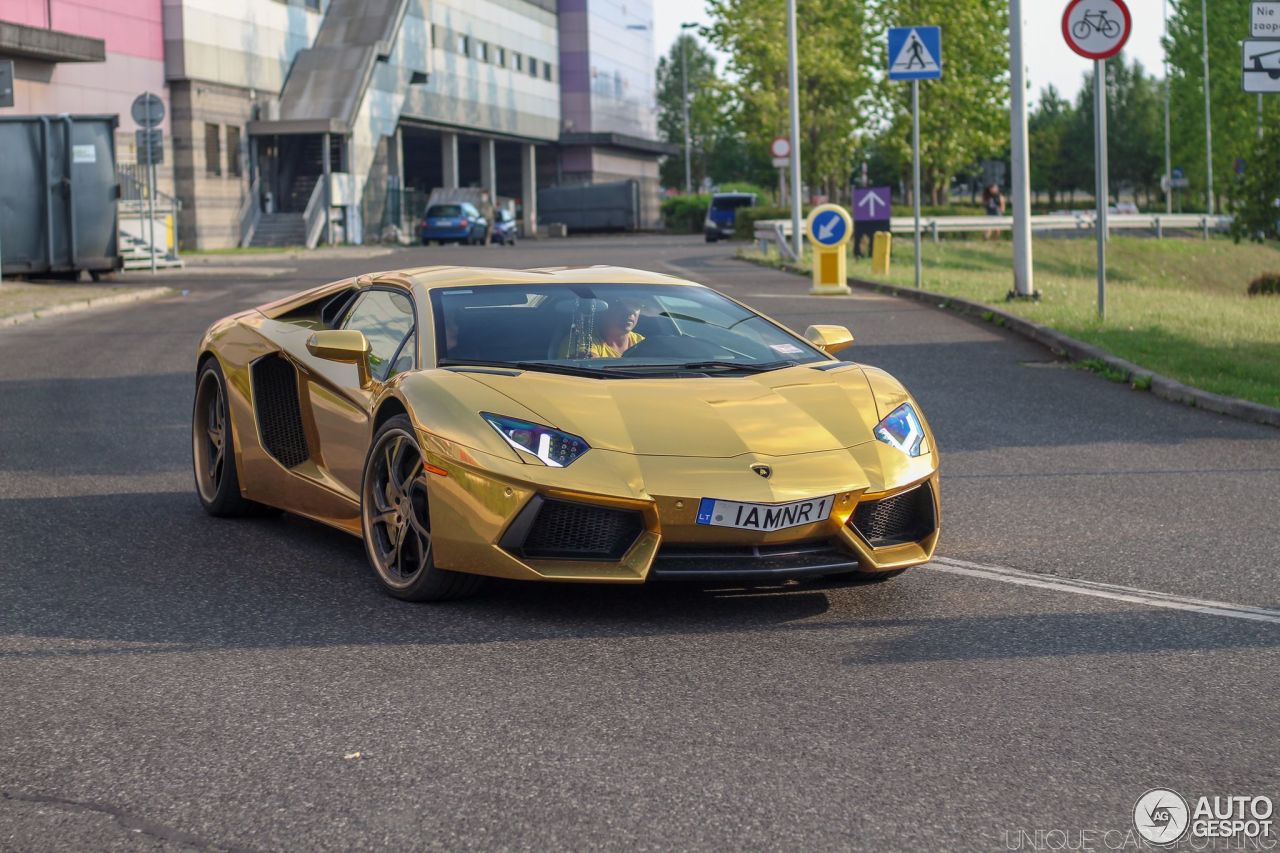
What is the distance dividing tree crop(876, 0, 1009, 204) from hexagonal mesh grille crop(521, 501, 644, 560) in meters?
52.6

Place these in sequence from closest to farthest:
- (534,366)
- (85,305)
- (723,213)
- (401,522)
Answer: (401,522)
(534,366)
(85,305)
(723,213)

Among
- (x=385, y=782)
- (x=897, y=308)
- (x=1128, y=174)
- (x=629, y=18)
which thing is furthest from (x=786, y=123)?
(x=1128, y=174)

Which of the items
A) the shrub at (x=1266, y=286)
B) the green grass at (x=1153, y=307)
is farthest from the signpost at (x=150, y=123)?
the shrub at (x=1266, y=286)

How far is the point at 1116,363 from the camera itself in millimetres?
13906

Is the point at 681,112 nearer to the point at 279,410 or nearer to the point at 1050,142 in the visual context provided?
the point at 1050,142

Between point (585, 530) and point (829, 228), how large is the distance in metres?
19.4

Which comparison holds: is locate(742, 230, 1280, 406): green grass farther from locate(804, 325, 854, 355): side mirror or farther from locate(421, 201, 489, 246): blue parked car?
locate(421, 201, 489, 246): blue parked car

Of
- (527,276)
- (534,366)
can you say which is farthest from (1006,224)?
(534,366)

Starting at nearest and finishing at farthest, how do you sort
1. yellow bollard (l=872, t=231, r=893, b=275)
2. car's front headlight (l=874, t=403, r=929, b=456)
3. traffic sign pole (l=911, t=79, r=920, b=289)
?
car's front headlight (l=874, t=403, r=929, b=456)
traffic sign pole (l=911, t=79, r=920, b=289)
yellow bollard (l=872, t=231, r=893, b=275)

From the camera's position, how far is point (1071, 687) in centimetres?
485

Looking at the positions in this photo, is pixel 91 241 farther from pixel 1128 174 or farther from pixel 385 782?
pixel 1128 174

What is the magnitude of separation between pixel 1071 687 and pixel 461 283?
10.3 ft

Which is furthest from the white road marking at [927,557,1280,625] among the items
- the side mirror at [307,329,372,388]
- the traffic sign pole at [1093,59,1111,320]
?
the traffic sign pole at [1093,59,1111,320]

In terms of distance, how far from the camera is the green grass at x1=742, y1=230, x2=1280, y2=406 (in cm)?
1350
